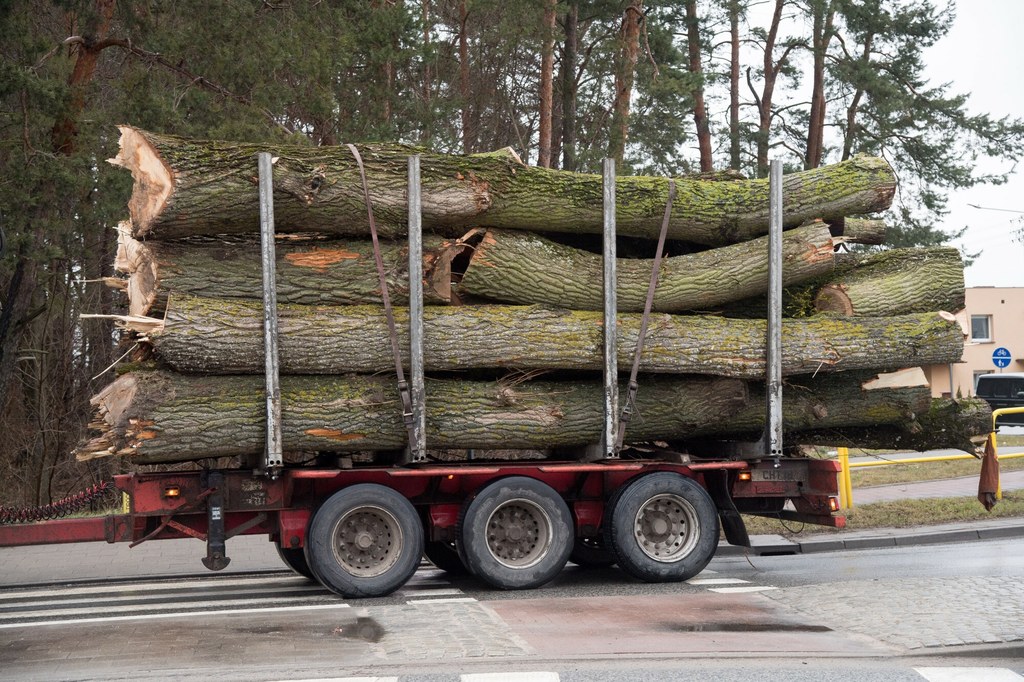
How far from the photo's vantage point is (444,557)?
12.1 metres

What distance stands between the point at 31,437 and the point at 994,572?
63.5ft

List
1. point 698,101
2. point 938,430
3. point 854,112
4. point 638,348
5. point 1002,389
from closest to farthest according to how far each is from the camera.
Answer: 1. point 638,348
2. point 938,430
3. point 698,101
4. point 854,112
5. point 1002,389

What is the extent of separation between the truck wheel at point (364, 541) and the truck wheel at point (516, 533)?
508mm

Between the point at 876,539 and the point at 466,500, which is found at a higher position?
the point at 466,500

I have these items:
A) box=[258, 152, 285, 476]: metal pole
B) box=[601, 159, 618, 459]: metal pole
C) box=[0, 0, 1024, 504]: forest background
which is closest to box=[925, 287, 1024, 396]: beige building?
box=[0, 0, 1024, 504]: forest background

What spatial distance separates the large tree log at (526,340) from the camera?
32.5 ft

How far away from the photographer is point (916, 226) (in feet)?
109

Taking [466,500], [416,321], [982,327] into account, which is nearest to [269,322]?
[416,321]

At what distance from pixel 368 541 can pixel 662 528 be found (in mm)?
2800

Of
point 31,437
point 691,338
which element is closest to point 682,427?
point 691,338

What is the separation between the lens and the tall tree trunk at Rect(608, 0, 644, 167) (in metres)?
25.4

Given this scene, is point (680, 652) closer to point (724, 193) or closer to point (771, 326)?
point (771, 326)

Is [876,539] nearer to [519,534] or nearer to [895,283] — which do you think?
[895,283]

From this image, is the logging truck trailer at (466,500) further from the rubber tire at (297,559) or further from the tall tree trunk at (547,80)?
the tall tree trunk at (547,80)
